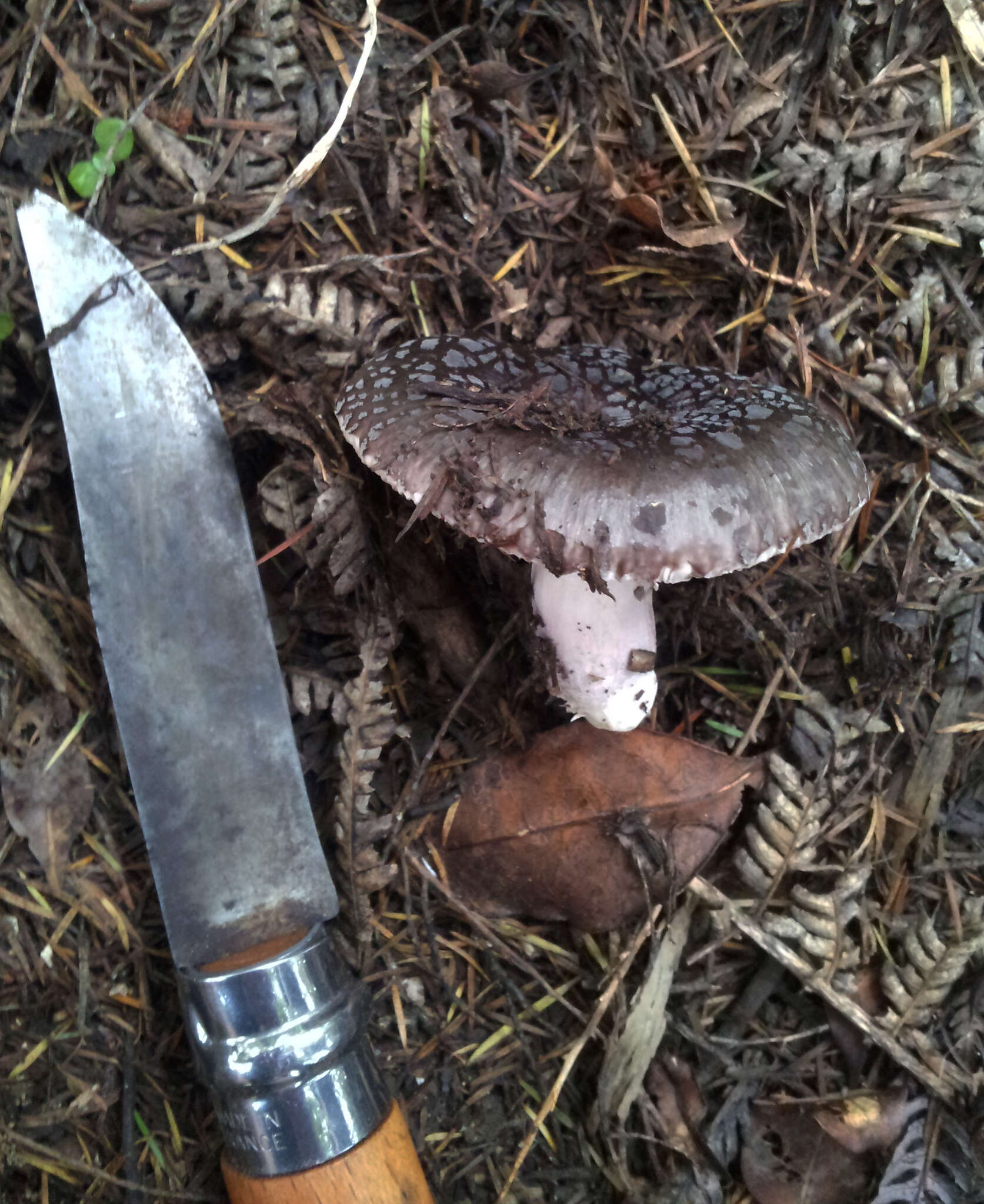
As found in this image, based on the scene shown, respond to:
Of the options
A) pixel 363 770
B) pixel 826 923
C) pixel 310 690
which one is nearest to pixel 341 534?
pixel 310 690

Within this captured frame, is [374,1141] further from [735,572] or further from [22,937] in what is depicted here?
[735,572]

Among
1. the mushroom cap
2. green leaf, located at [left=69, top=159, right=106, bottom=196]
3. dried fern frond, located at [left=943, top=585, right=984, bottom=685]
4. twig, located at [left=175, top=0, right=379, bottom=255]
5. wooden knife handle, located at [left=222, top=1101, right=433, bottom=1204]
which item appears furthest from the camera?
dried fern frond, located at [left=943, top=585, right=984, bottom=685]

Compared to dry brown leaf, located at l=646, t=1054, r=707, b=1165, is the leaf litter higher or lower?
higher

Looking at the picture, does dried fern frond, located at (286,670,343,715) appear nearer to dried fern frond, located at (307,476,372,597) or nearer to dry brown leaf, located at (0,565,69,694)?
dried fern frond, located at (307,476,372,597)

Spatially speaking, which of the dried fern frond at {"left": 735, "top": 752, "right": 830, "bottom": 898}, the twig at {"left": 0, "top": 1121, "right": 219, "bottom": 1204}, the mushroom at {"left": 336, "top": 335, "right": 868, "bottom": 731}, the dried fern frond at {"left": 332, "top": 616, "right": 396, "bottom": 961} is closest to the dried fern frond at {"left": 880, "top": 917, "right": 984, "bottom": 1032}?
the dried fern frond at {"left": 735, "top": 752, "right": 830, "bottom": 898}

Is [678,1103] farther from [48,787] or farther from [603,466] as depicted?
[48,787]

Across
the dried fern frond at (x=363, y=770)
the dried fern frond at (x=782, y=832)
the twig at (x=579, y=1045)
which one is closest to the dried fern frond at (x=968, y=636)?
the dried fern frond at (x=782, y=832)

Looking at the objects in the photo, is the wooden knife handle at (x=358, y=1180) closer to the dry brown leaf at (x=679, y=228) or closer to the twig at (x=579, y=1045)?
the twig at (x=579, y=1045)
